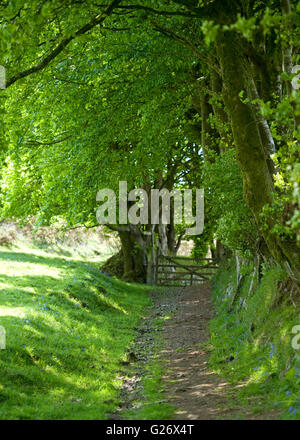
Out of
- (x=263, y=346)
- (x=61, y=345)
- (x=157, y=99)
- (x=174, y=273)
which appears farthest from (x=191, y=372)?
(x=174, y=273)

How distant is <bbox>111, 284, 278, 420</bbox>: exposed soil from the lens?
8.09m

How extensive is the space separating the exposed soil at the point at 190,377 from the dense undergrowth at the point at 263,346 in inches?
11.1

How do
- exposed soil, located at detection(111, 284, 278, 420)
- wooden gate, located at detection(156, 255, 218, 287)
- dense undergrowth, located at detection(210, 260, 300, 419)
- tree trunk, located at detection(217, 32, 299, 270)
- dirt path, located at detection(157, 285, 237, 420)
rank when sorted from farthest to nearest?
wooden gate, located at detection(156, 255, 218, 287) < tree trunk, located at detection(217, 32, 299, 270) < dirt path, located at detection(157, 285, 237, 420) < exposed soil, located at detection(111, 284, 278, 420) < dense undergrowth, located at detection(210, 260, 300, 419)

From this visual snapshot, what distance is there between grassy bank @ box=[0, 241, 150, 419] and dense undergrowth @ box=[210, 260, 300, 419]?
8.39 feet

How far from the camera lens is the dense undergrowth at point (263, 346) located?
7.94 metres

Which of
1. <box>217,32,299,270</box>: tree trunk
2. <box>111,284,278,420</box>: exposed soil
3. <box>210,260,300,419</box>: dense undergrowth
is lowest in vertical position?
<box>111,284,278,420</box>: exposed soil


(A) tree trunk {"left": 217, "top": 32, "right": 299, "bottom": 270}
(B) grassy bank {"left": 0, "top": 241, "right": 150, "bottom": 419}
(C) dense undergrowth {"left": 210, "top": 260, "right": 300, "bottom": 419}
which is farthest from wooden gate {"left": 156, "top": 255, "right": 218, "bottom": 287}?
(A) tree trunk {"left": 217, "top": 32, "right": 299, "bottom": 270}

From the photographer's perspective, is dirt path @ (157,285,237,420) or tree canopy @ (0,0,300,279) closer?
dirt path @ (157,285,237,420)

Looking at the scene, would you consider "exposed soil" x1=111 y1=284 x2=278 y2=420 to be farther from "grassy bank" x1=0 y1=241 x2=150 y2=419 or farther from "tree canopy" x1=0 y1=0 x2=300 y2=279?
"tree canopy" x1=0 y1=0 x2=300 y2=279

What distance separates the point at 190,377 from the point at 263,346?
5.80 feet

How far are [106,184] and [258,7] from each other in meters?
8.71

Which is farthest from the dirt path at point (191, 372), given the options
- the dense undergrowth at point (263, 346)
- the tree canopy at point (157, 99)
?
the tree canopy at point (157, 99)

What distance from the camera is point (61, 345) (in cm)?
1206

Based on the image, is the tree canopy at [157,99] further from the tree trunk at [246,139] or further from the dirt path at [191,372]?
the dirt path at [191,372]
